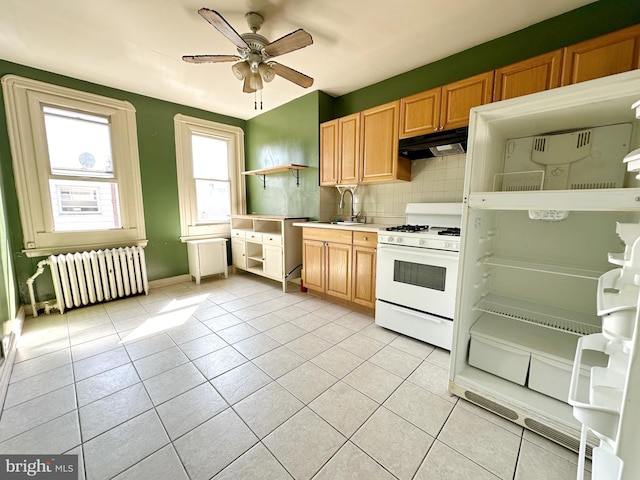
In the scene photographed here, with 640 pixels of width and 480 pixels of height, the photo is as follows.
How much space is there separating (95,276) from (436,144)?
4.12 m

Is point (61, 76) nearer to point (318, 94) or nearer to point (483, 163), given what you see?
point (318, 94)

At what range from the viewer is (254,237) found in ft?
13.1

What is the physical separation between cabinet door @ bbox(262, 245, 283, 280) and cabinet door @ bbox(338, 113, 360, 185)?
1.35 m

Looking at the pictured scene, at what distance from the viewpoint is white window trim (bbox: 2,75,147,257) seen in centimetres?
272

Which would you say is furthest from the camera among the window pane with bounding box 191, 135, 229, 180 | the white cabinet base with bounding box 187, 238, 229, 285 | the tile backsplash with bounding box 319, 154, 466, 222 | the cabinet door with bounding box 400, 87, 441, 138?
the window pane with bounding box 191, 135, 229, 180

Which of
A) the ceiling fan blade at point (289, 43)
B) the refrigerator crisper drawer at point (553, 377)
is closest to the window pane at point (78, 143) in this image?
the ceiling fan blade at point (289, 43)

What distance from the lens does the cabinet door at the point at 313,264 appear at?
323cm

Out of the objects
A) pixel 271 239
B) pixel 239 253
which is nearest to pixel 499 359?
pixel 271 239

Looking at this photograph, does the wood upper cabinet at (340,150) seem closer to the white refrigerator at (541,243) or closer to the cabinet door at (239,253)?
the white refrigerator at (541,243)

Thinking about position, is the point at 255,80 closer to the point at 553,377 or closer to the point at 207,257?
the point at 207,257

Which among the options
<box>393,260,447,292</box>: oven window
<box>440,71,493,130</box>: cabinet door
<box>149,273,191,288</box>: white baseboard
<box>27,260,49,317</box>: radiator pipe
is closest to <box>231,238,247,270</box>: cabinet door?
<box>149,273,191,288</box>: white baseboard

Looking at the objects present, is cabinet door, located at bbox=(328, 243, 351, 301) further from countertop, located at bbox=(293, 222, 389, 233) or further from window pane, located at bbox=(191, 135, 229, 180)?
window pane, located at bbox=(191, 135, 229, 180)

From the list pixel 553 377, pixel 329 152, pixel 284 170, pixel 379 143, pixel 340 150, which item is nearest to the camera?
pixel 553 377

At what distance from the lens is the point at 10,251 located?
8.78ft
